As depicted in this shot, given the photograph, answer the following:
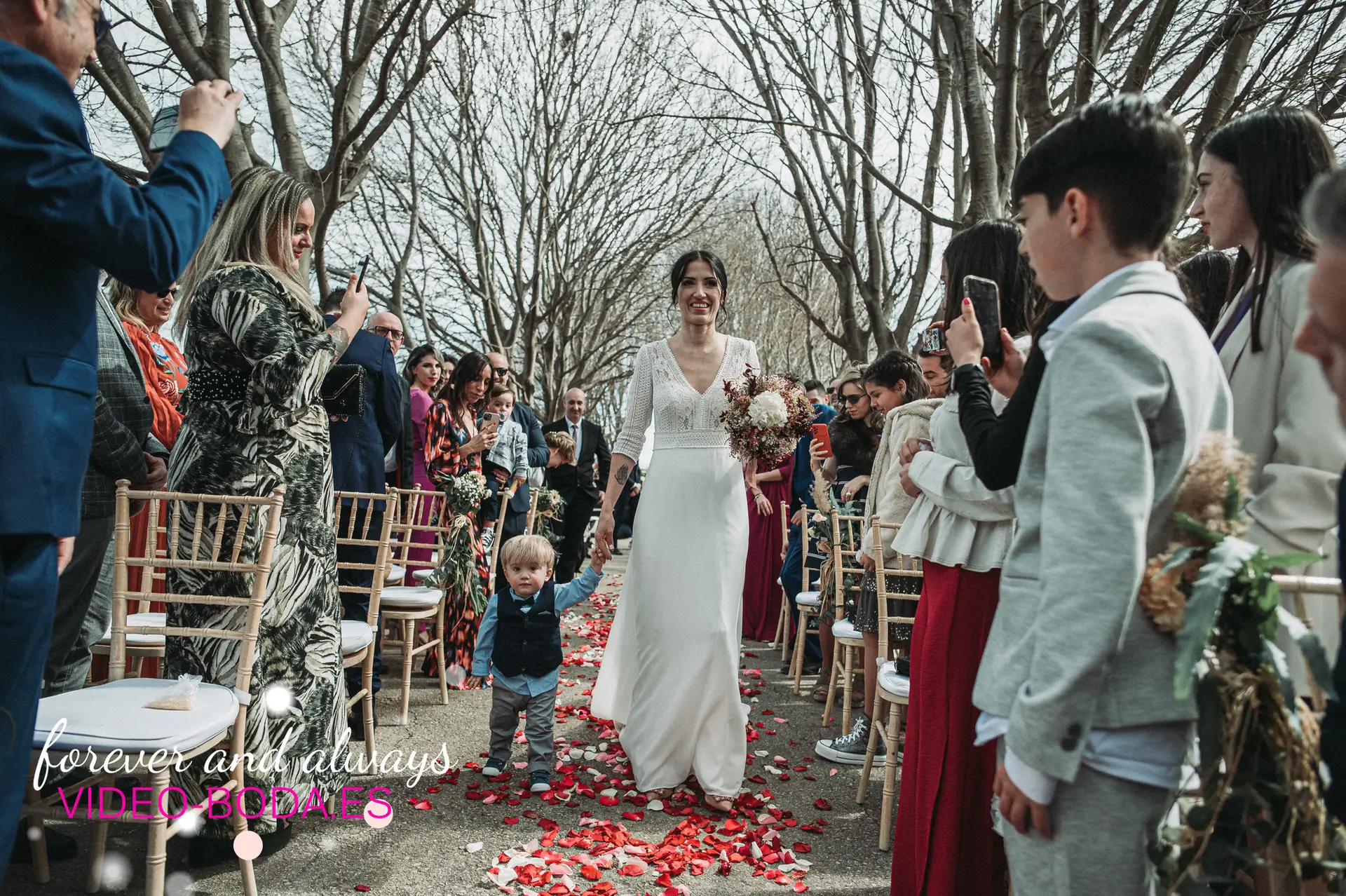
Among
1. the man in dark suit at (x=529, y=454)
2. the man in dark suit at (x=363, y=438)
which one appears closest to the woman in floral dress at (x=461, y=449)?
the man in dark suit at (x=529, y=454)

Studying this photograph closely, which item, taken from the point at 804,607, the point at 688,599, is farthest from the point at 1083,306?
the point at 804,607

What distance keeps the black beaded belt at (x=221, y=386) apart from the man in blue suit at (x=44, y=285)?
5.08 feet

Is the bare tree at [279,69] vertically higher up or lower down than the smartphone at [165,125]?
higher up

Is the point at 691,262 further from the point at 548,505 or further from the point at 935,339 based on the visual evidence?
the point at 548,505

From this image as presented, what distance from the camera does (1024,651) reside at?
5.18ft

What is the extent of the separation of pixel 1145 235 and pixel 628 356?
1094 inches

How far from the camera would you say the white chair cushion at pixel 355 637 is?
429 cm

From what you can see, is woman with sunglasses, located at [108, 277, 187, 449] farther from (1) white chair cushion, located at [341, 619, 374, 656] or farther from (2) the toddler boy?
(2) the toddler boy

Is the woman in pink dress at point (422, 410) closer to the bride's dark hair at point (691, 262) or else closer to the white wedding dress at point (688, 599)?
the white wedding dress at point (688, 599)

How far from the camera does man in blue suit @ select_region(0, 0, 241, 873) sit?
1685 mm

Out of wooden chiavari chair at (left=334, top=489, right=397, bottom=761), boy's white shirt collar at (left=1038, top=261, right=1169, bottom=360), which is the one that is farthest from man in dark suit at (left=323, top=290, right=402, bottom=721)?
boy's white shirt collar at (left=1038, top=261, right=1169, bottom=360)

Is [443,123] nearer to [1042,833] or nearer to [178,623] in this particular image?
[178,623]

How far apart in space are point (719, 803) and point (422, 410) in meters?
4.55

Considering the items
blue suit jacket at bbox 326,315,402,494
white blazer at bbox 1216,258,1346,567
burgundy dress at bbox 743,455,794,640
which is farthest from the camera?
burgundy dress at bbox 743,455,794,640
